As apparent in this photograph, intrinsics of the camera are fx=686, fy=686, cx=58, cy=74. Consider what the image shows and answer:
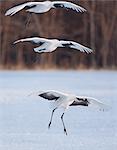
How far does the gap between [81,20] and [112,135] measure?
16806 mm

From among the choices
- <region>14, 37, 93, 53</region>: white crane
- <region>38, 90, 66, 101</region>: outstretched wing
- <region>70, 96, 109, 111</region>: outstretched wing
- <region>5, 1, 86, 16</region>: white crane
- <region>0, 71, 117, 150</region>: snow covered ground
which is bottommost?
<region>0, 71, 117, 150</region>: snow covered ground

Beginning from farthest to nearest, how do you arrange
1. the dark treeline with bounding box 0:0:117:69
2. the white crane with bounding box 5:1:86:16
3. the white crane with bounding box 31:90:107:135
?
1. the dark treeline with bounding box 0:0:117:69
2. the white crane with bounding box 31:90:107:135
3. the white crane with bounding box 5:1:86:16

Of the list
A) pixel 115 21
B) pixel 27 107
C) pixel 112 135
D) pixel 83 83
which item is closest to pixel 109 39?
pixel 115 21

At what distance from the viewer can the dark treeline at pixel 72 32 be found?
21219 millimetres

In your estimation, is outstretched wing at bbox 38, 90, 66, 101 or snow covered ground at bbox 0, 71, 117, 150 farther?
snow covered ground at bbox 0, 71, 117, 150

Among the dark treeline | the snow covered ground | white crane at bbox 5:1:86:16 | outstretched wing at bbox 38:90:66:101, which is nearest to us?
white crane at bbox 5:1:86:16

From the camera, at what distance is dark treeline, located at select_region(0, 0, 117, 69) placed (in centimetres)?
2122

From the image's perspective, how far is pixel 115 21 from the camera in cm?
2261

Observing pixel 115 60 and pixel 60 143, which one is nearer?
pixel 60 143

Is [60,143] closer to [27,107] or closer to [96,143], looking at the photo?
[96,143]

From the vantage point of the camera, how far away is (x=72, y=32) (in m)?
22.1

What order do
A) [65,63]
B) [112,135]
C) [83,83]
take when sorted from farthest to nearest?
1. [65,63]
2. [83,83]
3. [112,135]

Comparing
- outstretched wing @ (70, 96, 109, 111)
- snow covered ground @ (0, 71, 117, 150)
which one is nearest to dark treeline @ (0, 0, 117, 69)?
snow covered ground @ (0, 71, 117, 150)

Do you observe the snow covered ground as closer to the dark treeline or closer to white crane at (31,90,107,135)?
white crane at (31,90,107,135)
